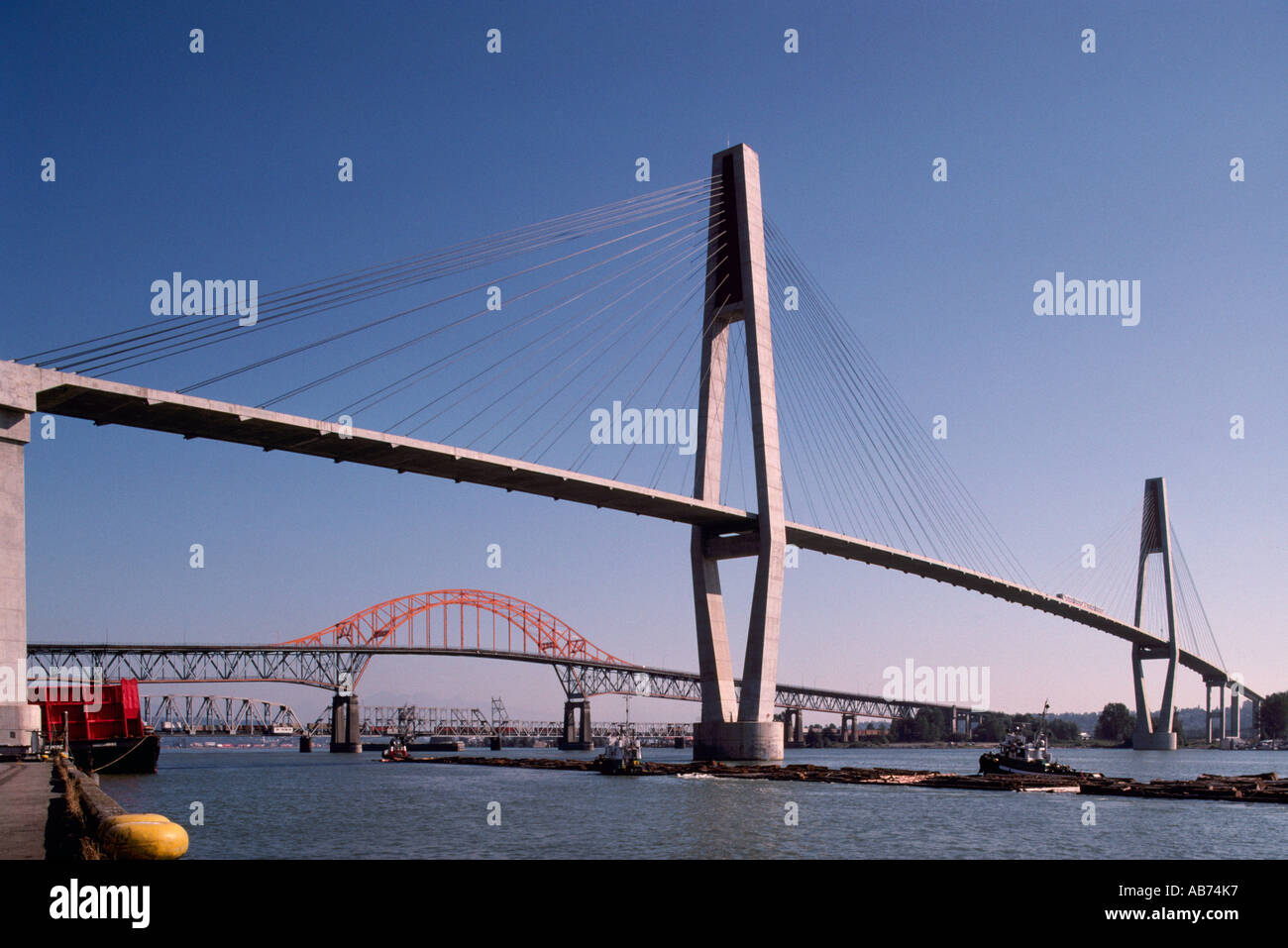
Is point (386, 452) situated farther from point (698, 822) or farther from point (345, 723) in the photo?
point (345, 723)

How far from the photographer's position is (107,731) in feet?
249

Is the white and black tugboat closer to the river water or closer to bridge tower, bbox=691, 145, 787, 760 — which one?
the river water

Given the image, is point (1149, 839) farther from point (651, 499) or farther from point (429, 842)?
point (651, 499)

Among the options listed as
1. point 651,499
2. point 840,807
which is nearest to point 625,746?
point 651,499

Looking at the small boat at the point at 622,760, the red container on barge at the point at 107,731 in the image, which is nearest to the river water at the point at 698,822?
the small boat at the point at 622,760

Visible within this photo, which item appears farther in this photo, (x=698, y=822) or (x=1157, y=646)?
(x=1157, y=646)

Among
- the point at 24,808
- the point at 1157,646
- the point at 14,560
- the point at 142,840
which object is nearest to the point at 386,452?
the point at 14,560

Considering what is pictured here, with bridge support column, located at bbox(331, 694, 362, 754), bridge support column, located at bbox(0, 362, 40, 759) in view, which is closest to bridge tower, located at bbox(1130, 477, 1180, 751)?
bridge support column, located at bbox(331, 694, 362, 754)

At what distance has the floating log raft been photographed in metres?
53.3

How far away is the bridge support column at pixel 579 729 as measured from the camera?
6895 inches

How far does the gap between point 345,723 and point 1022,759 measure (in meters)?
122

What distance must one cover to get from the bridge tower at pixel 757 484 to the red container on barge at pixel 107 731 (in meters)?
37.3
